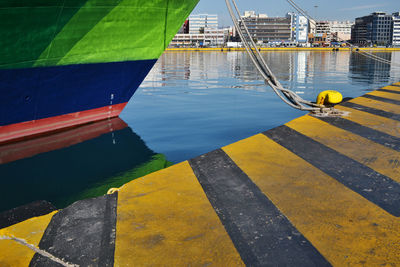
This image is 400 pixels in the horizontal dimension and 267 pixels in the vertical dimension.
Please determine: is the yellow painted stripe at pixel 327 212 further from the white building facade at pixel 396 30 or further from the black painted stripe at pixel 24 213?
the white building facade at pixel 396 30

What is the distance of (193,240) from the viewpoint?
7.57ft

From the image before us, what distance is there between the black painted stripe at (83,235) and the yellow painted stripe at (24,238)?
46 millimetres

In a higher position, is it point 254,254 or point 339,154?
point 339,154

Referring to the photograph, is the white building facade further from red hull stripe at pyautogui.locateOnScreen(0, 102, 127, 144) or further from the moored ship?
red hull stripe at pyautogui.locateOnScreen(0, 102, 127, 144)

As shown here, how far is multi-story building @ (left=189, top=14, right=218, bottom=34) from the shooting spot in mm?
→ 158950

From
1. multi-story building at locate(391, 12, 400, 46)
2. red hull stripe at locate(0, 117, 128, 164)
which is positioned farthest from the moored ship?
multi-story building at locate(391, 12, 400, 46)

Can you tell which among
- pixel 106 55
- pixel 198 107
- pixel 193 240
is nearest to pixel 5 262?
pixel 193 240

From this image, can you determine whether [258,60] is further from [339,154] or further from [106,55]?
[106,55]

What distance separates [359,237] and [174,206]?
143cm

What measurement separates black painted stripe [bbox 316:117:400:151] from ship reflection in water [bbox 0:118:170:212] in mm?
2951

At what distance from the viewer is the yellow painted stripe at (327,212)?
2152mm

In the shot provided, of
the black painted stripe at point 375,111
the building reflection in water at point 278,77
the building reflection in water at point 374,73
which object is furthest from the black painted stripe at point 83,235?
the building reflection in water at point 374,73

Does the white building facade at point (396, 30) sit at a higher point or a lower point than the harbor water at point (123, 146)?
A: higher

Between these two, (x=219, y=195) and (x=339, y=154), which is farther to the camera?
(x=339, y=154)
